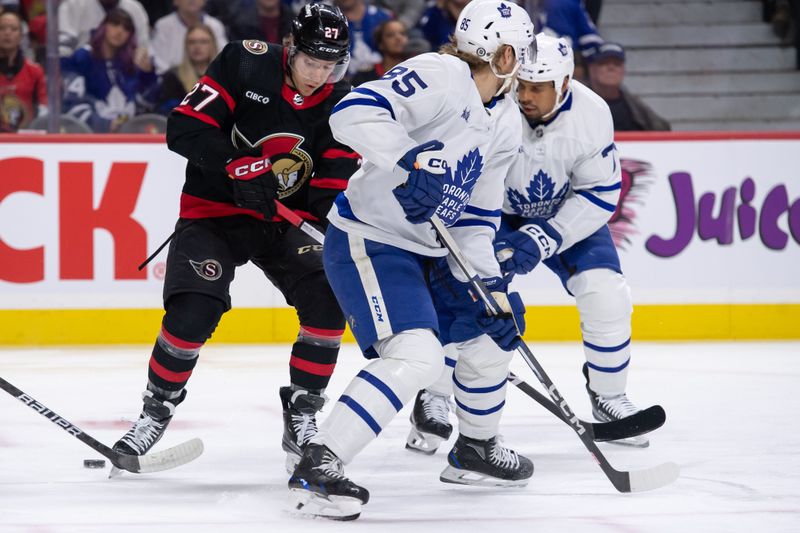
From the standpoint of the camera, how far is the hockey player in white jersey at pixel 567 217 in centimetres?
341

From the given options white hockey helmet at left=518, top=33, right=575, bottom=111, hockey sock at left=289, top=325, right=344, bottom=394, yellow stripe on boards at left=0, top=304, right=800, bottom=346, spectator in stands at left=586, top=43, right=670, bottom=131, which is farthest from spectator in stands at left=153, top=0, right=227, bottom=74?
hockey sock at left=289, top=325, right=344, bottom=394

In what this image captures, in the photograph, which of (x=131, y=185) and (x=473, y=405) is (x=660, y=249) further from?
(x=473, y=405)

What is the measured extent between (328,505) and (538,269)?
3055 millimetres

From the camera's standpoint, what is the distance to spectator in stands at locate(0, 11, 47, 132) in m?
5.38

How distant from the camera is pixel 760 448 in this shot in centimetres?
337

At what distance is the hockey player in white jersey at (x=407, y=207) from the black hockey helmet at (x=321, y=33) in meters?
0.29

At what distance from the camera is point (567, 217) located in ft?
11.4

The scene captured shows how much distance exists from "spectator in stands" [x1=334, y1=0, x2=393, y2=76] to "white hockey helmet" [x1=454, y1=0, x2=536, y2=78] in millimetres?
3258

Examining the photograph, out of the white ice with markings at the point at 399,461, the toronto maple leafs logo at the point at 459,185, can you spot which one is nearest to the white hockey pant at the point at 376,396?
the white ice with markings at the point at 399,461

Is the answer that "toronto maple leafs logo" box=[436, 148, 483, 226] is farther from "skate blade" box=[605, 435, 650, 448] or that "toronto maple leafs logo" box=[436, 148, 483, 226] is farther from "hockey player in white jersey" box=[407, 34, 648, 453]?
"skate blade" box=[605, 435, 650, 448]

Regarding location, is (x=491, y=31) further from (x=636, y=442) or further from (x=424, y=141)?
(x=636, y=442)

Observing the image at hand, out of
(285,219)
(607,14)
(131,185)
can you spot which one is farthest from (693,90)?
(285,219)

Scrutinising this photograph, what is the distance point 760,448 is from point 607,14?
390 cm

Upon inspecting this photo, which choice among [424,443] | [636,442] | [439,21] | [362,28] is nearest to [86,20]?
[362,28]
